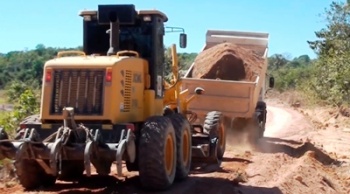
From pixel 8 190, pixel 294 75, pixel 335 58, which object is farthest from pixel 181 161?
pixel 294 75

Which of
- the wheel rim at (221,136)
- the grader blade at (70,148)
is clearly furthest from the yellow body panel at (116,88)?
the wheel rim at (221,136)

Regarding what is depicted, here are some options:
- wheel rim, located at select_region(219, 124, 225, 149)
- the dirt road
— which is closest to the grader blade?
the dirt road

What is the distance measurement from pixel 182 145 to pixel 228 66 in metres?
7.38

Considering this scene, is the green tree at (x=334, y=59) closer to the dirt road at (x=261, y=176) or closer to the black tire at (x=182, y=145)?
the dirt road at (x=261, y=176)

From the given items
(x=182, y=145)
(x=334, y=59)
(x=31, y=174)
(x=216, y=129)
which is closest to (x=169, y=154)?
(x=182, y=145)

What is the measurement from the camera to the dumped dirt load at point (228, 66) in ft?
56.9

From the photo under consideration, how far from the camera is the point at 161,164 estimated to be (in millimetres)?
9031

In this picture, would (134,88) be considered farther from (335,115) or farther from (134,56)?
(335,115)

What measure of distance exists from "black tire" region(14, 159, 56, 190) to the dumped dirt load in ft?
26.4

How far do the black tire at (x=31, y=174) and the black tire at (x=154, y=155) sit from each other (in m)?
1.72

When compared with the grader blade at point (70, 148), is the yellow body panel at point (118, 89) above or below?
above

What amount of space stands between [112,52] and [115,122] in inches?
55.5

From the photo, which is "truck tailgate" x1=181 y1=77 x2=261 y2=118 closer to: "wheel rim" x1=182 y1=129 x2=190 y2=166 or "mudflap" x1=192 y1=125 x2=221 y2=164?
"mudflap" x1=192 y1=125 x2=221 y2=164

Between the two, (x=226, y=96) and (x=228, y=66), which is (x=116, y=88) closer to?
(x=226, y=96)
